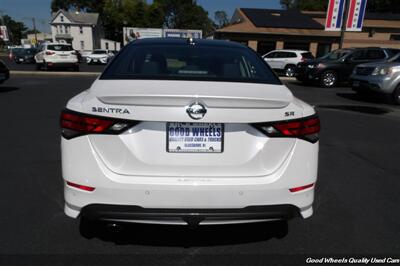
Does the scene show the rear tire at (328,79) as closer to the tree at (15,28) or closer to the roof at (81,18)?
the roof at (81,18)

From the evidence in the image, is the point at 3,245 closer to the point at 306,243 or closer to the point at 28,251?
the point at 28,251

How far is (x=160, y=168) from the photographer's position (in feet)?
7.20

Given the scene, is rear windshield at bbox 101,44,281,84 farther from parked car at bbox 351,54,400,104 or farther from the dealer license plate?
parked car at bbox 351,54,400,104

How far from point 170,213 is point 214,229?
92 cm

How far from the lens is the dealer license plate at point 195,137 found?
2.15 meters

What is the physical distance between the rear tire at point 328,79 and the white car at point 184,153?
13532 mm

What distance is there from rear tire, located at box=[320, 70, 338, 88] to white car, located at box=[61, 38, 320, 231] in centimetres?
1353

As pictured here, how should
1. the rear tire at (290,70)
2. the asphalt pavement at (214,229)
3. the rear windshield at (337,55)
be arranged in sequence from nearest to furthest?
the asphalt pavement at (214,229)
the rear windshield at (337,55)
the rear tire at (290,70)

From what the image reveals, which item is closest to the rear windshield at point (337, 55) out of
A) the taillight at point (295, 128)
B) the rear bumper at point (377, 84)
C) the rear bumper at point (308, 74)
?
the rear bumper at point (308, 74)

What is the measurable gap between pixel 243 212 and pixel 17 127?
5839 mm

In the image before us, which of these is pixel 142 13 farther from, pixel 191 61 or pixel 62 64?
pixel 191 61

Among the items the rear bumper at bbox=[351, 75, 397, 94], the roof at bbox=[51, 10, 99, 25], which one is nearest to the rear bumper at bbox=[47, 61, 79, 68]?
the rear bumper at bbox=[351, 75, 397, 94]

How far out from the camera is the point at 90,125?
217 centimetres

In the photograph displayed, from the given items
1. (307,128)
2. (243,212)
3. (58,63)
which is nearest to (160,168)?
(243,212)
